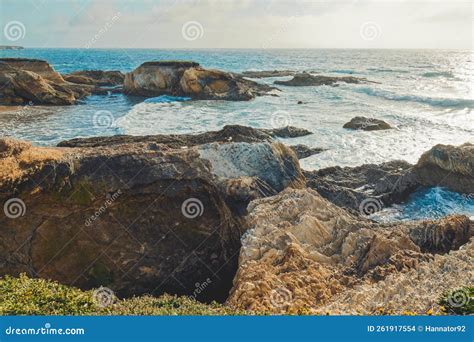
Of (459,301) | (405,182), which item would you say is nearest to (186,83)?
(405,182)

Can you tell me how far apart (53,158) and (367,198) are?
10.1 m

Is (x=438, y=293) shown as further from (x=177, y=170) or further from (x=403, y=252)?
(x=177, y=170)

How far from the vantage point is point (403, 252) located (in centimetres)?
814

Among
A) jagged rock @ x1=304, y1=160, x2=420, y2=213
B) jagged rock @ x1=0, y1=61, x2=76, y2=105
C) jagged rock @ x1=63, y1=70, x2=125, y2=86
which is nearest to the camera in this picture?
jagged rock @ x1=304, y1=160, x2=420, y2=213

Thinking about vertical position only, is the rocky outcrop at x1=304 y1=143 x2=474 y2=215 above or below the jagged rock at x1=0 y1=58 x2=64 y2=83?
below

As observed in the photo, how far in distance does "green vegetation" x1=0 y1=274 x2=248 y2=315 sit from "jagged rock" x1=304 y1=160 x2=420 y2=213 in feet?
29.4

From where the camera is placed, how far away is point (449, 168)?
16062 millimetres

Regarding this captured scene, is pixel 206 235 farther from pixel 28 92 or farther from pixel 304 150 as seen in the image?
pixel 28 92

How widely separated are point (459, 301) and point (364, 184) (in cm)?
1130

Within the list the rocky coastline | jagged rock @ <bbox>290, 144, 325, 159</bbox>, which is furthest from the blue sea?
the rocky coastline

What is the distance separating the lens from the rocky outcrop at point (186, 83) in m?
44.5

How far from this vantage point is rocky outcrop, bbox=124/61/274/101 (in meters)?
44.5

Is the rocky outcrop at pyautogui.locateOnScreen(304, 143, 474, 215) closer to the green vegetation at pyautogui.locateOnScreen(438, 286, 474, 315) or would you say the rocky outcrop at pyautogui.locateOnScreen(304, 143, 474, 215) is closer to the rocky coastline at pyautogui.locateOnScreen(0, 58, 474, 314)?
the rocky coastline at pyautogui.locateOnScreen(0, 58, 474, 314)

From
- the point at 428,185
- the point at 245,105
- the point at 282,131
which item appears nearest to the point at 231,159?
the point at 428,185
